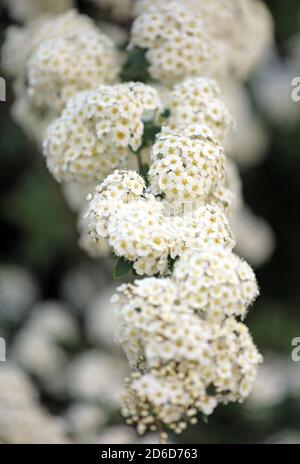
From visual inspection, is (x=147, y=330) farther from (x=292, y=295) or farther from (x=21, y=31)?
(x=292, y=295)

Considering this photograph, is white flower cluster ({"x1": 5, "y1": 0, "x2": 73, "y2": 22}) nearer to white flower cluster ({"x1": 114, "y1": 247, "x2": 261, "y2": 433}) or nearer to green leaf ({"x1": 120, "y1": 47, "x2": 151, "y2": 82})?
green leaf ({"x1": 120, "y1": 47, "x2": 151, "y2": 82})

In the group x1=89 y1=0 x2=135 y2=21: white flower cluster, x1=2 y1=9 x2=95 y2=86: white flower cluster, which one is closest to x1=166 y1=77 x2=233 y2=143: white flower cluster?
x1=2 y1=9 x2=95 y2=86: white flower cluster

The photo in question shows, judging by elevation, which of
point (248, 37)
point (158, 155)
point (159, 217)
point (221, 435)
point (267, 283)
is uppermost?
point (248, 37)

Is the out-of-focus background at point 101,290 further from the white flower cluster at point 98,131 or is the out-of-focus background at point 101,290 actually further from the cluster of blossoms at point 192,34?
the white flower cluster at point 98,131

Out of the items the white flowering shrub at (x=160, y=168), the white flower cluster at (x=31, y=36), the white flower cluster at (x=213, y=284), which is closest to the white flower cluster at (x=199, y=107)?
the white flowering shrub at (x=160, y=168)

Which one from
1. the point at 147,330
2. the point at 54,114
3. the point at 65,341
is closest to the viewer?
the point at 147,330

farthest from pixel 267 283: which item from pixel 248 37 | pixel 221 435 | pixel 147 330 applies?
pixel 147 330
